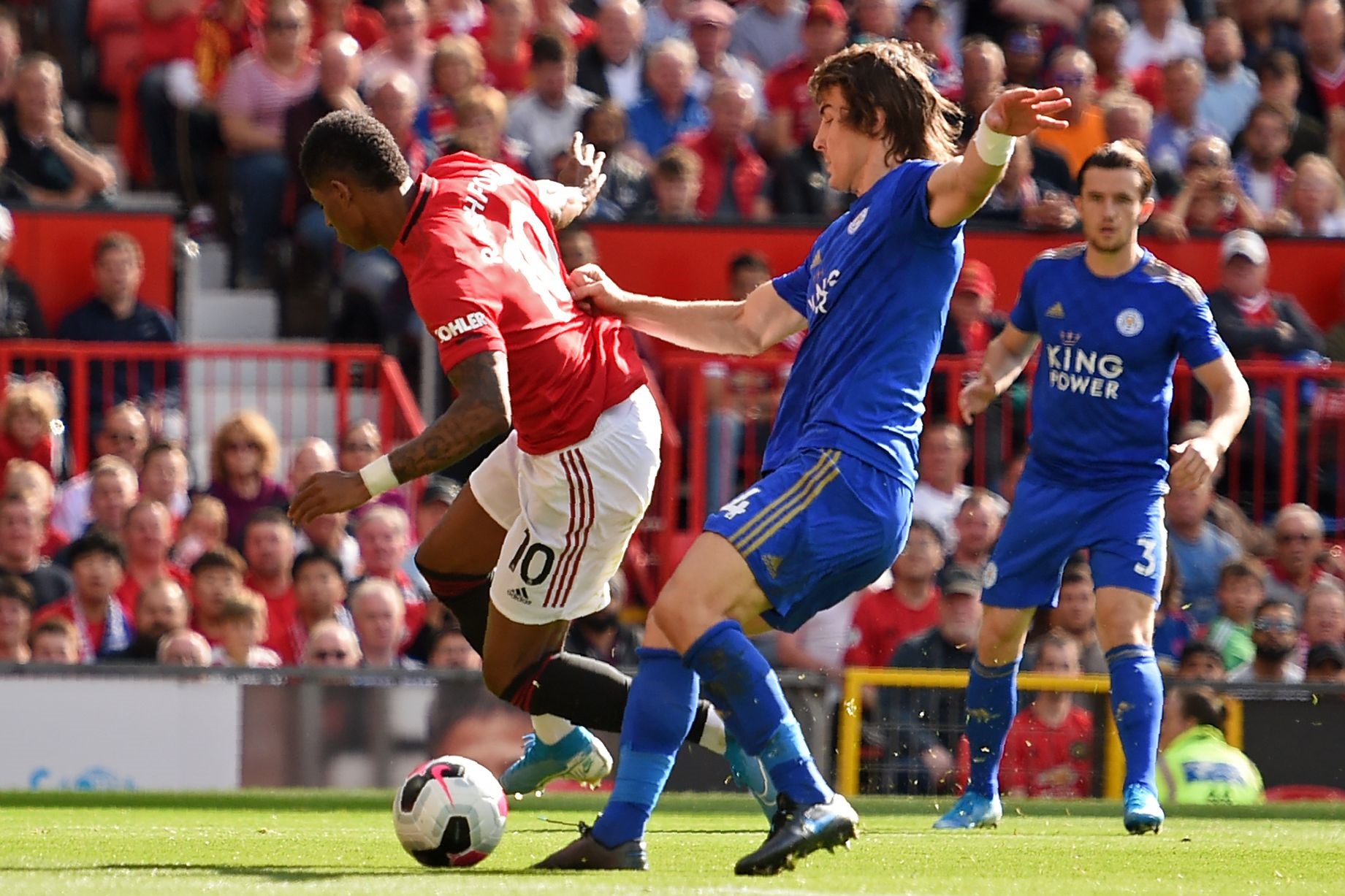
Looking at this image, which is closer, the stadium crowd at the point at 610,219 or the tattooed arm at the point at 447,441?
the tattooed arm at the point at 447,441

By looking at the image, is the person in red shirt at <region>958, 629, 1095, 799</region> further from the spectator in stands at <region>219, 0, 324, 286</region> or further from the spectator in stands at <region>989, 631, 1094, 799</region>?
the spectator in stands at <region>219, 0, 324, 286</region>

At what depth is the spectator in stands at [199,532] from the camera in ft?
41.4

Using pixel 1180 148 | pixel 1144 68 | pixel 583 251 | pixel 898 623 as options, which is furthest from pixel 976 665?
pixel 1144 68

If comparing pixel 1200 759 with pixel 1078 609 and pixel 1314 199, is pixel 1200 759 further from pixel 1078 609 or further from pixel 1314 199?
pixel 1314 199

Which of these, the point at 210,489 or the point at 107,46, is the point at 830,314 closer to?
the point at 210,489

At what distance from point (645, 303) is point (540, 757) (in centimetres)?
206

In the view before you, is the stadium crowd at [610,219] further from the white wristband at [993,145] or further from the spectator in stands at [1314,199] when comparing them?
the white wristband at [993,145]

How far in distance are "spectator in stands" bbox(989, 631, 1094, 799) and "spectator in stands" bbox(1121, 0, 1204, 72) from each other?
24.5ft

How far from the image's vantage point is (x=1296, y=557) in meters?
13.2

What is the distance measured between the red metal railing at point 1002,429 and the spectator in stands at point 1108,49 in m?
3.90

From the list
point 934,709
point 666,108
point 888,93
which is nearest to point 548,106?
point 666,108

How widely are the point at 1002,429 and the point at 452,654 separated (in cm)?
378

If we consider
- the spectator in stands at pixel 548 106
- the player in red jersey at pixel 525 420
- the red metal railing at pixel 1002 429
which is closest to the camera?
the player in red jersey at pixel 525 420

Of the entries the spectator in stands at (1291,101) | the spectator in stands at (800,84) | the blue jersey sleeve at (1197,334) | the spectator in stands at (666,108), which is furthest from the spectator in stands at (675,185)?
the blue jersey sleeve at (1197,334)
